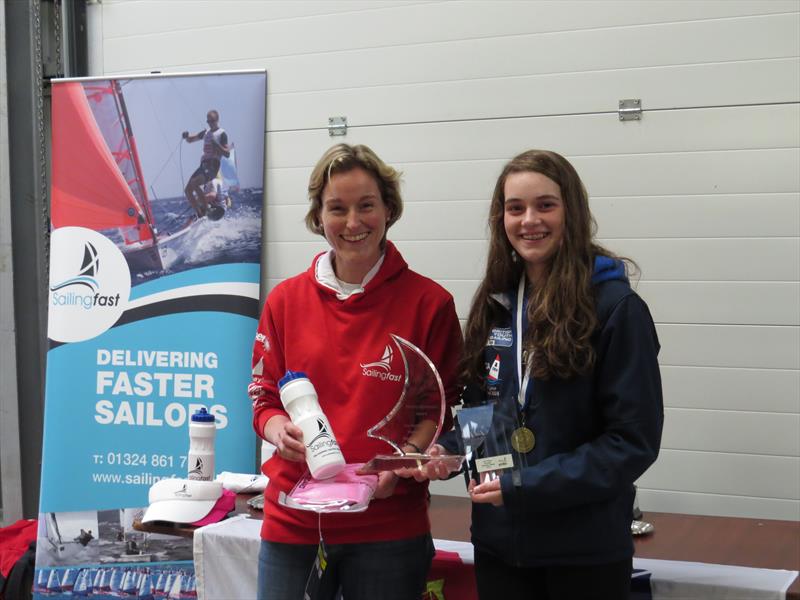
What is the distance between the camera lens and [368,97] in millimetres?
3719

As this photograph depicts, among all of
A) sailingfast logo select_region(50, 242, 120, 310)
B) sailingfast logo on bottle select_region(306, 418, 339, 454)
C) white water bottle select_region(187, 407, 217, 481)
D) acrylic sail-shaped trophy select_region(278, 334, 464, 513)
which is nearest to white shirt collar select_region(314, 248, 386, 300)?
acrylic sail-shaped trophy select_region(278, 334, 464, 513)

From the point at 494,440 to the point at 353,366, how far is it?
346 mm

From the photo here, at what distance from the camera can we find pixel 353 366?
1.79 meters

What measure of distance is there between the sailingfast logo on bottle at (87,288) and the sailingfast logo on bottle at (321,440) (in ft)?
8.10

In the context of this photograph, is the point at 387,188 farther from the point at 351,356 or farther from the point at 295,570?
the point at 295,570

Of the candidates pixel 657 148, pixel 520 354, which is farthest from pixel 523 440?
pixel 657 148

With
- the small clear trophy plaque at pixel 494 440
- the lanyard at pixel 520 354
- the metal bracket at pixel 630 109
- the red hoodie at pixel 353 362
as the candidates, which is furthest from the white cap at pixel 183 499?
the metal bracket at pixel 630 109

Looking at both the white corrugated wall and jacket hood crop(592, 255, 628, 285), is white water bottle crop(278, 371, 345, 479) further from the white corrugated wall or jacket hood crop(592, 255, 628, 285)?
the white corrugated wall

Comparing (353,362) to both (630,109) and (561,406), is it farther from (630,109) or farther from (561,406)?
(630,109)

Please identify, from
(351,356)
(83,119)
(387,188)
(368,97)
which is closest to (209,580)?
(351,356)

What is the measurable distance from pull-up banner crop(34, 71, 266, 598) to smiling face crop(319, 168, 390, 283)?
6.68 feet

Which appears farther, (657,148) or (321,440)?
(657,148)

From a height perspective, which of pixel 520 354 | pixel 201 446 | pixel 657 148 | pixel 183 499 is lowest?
pixel 183 499

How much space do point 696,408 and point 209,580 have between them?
186cm
